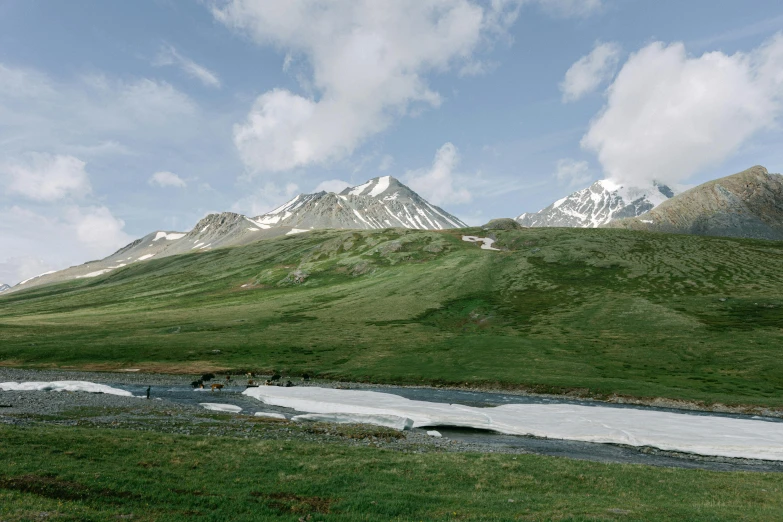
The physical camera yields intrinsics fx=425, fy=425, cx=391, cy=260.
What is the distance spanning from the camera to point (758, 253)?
184m

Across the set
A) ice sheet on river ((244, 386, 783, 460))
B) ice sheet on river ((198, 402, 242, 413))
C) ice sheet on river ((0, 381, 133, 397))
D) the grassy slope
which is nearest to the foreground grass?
ice sheet on river ((244, 386, 783, 460))

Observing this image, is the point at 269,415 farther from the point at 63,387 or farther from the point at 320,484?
the point at 63,387

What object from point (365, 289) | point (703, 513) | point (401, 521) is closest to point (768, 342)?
point (703, 513)

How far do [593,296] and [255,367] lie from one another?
110 metres

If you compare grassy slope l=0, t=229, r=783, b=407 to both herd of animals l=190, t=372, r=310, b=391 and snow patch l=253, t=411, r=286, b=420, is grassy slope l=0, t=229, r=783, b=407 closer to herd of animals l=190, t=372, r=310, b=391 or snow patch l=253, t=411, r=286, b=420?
herd of animals l=190, t=372, r=310, b=391

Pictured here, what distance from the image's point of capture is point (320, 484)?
2347 centimetres

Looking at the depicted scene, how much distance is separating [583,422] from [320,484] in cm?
3683

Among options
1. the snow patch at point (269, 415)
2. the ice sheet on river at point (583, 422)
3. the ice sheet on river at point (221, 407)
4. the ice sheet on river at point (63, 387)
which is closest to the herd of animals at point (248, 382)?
the ice sheet on river at point (583, 422)

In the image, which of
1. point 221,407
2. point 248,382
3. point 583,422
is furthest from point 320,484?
point 248,382

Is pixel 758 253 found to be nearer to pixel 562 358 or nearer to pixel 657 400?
pixel 562 358

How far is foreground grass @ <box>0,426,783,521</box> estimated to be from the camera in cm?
1859

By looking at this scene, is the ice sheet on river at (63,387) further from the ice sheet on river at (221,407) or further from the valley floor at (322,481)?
the valley floor at (322,481)

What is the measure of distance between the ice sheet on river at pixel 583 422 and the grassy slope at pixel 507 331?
1746 centimetres

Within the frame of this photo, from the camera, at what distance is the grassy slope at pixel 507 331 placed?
79000 mm
